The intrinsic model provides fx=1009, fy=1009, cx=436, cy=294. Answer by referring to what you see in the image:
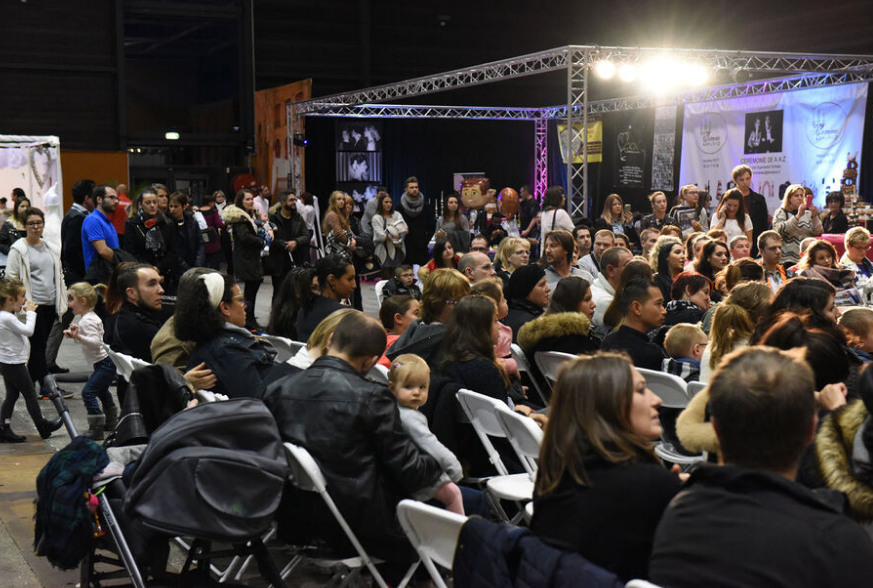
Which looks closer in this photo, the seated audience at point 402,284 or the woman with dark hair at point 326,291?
the woman with dark hair at point 326,291

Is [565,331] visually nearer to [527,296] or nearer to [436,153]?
[527,296]

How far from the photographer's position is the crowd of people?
79.0 inches

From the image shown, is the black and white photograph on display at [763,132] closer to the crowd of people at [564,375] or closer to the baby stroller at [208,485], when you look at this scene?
the crowd of people at [564,375]

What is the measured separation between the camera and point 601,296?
6805 millimetres

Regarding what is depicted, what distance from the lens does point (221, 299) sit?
4473 mm

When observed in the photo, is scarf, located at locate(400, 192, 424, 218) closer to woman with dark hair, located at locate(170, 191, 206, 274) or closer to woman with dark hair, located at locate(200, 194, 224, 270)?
woman with dark hair, located at locate(200, 194, 224, 270)

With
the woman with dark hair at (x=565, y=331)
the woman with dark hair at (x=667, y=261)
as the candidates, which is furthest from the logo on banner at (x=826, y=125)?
the woman with dark hair at (x=565, y=331)

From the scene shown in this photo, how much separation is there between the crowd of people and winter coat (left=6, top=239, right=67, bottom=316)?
20 millimetres

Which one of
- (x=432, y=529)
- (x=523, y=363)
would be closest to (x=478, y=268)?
(x=523, y=363)

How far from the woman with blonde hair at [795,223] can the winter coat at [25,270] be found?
6579 millimetres

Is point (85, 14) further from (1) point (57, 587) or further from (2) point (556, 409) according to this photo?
(2) point (556, 409)

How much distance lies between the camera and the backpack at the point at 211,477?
3.05m

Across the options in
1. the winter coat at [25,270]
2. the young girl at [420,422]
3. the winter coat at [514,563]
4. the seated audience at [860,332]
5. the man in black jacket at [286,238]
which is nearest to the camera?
the winter coat at [514,563]

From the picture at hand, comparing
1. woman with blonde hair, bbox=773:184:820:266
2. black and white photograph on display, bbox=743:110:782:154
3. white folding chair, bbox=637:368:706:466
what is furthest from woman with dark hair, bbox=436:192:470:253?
white folding chair, bbox=637:368:706:466
